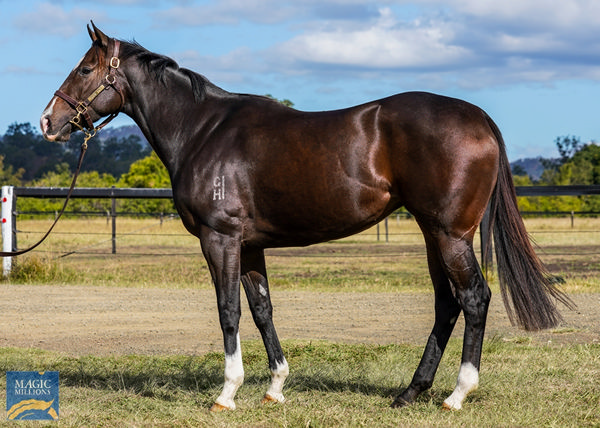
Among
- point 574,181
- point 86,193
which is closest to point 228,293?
point 86,193

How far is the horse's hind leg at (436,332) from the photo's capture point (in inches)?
193

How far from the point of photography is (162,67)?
5.31m

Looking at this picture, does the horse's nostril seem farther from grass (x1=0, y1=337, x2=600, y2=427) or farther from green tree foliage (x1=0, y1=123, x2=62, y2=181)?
green tree foliage (x1=0, y1=123, x2=62, y2=181)

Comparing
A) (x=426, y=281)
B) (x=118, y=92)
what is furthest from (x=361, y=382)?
Result: (x=426, y=281)

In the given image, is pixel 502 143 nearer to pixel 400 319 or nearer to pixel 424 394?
pixel 424 394

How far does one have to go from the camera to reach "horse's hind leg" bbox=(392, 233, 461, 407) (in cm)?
491

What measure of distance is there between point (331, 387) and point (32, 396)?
79.6 inches

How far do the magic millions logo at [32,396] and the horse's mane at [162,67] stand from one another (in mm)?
2123

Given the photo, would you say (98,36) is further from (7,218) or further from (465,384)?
(7,218)

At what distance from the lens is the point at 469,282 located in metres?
4.61

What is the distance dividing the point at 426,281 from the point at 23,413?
30.4ft

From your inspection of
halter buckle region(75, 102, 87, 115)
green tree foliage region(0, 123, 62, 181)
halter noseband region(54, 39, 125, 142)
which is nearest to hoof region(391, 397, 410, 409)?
halter noseband region(54, 39, 125, 142)

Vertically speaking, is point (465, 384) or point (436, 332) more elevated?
point (436, 332)

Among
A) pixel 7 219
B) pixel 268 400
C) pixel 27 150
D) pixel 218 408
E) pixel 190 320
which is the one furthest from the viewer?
pixel 27 150
